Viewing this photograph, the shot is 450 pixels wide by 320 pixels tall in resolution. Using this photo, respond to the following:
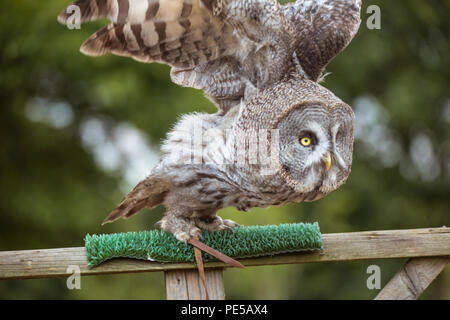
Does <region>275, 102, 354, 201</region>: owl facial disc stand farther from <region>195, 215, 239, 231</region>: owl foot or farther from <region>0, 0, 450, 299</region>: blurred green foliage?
<region>0, 0, 450, 299</region>: blurred green foliage

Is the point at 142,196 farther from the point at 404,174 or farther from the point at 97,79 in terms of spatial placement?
the point at 404,174

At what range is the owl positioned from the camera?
218 centimetres

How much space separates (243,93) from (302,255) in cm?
75

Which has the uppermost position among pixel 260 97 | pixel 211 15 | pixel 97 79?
pixel 97 79

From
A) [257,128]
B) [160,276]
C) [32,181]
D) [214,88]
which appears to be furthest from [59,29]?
[257,128]

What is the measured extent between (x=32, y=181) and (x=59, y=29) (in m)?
1.40

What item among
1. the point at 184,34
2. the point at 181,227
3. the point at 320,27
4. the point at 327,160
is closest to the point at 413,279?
the point at 327,160

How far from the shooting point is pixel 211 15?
7.15 ft

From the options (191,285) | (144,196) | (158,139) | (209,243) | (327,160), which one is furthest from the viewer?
(158,139)

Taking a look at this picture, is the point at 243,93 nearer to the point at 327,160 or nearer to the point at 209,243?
the point at 327,160

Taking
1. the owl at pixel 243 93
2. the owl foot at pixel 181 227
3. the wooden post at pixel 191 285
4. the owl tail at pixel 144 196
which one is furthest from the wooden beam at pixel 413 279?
the owl tail at pixel 144 196

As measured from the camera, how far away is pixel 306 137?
2246 mm

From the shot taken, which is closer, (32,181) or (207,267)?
(207,267)

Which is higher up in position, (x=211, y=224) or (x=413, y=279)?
(x=211, y=224)
